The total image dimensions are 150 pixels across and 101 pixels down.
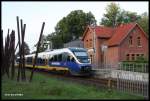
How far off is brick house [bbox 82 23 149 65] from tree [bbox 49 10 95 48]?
28440 mm

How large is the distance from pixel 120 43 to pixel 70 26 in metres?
37.5

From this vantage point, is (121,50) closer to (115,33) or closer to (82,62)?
(115,33)

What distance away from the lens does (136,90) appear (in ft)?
63.4

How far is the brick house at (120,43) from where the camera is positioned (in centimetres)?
5781

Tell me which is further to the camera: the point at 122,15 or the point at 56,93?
the point at 122,15

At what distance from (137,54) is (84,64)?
2397cm

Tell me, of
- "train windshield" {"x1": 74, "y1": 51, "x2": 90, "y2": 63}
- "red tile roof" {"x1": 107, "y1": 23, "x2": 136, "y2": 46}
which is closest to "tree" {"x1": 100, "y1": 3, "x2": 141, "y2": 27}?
"red tile roof" {"x1": 107, "y1": 23, "x2": 136, "y2": 46}

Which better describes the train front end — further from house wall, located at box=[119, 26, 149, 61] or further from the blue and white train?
house wall, located at box=[119, 26, 149, 61]

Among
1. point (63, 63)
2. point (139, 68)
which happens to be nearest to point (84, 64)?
point (63, 63)

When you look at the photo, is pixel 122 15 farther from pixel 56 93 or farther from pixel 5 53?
pixel 56 93

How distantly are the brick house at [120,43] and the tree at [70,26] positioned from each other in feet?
93.3

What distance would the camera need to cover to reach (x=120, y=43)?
57.3 m

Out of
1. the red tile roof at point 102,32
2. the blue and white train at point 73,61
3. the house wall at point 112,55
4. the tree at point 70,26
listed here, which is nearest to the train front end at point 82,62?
the blue and white train at point 73,61

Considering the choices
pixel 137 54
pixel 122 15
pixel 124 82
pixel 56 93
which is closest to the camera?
pixel 56 93
